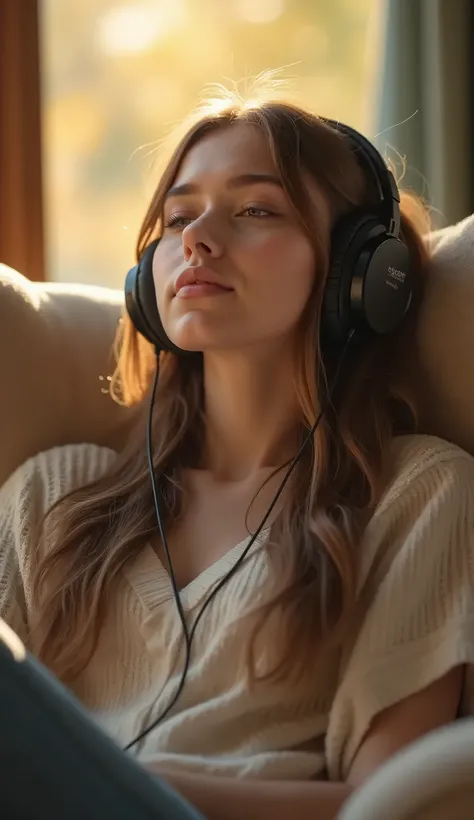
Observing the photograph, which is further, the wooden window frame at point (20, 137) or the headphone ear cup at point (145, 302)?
the wooden window frame at point (20, 137)

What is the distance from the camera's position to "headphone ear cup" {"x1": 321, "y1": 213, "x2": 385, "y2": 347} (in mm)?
1025

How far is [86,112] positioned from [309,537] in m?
1.27

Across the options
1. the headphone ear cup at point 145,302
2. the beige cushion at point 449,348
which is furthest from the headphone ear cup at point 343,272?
the headphone ear cup at point 145,302

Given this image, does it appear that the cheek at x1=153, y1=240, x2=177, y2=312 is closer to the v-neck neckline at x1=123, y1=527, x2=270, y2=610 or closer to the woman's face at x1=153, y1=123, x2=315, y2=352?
the woman's face at x1=153, y1=123, x2=315, y2=352

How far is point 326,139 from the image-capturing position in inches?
42.6

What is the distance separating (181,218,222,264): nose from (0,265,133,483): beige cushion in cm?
26

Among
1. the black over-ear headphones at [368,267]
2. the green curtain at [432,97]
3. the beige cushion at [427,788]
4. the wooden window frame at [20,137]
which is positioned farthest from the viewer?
the green curtain at [432,97]

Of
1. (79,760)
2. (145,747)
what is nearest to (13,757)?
(79,760)

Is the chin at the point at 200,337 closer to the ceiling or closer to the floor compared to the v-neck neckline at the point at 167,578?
closer to the ceiling

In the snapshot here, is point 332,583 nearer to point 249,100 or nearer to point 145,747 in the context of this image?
point 145,747

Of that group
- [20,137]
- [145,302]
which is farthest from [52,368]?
[20,137]

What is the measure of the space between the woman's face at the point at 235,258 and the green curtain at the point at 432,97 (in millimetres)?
877

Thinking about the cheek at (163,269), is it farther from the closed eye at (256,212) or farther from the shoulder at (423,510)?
the shoulder at (423,510)

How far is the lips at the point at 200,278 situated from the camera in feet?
3.35
